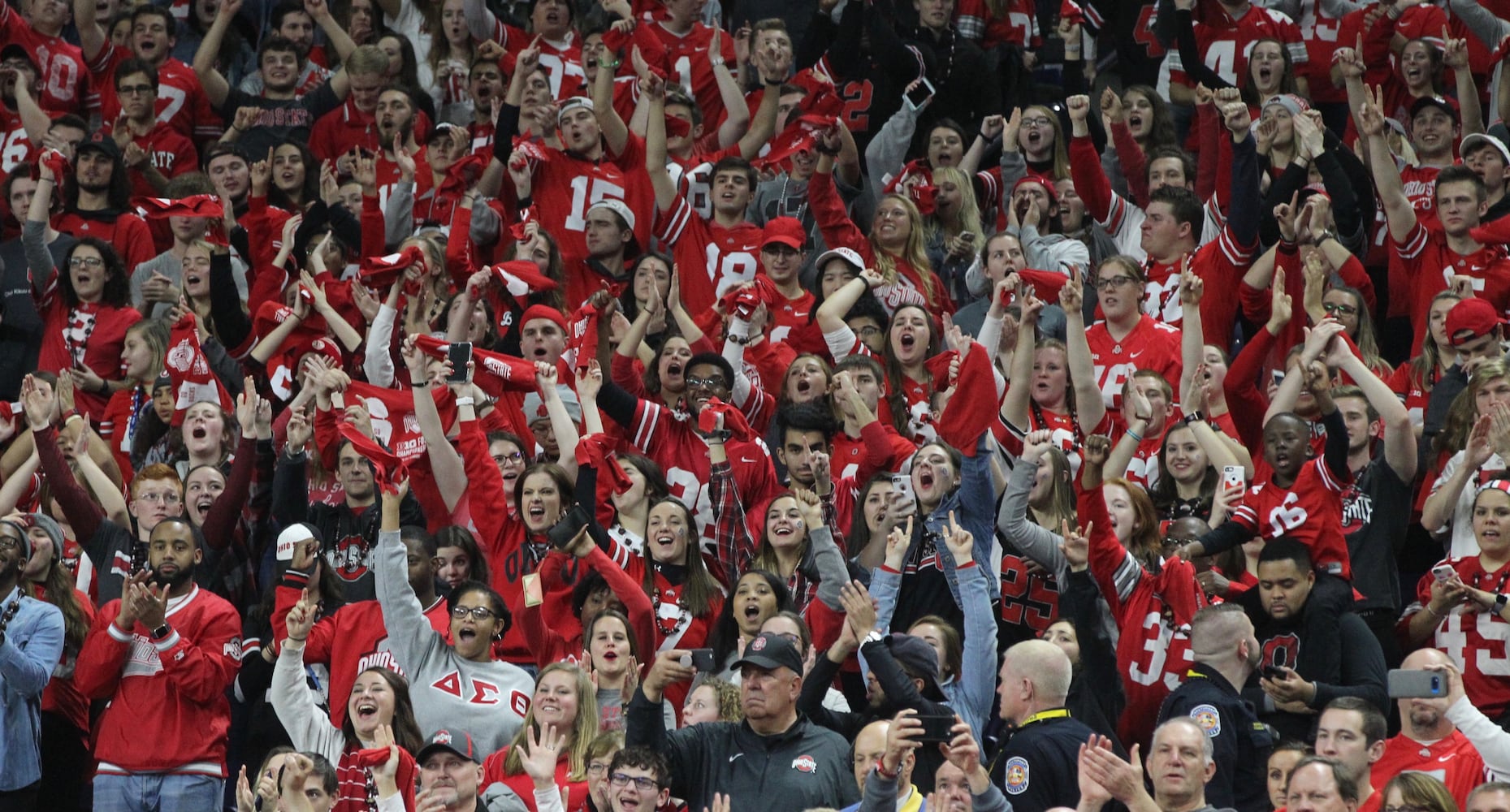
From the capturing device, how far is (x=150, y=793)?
353 inches

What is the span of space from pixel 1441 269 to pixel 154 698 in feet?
20.7

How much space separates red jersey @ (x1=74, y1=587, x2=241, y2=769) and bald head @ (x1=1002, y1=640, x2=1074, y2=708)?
11.1 ft

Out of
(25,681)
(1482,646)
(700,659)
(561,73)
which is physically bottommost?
(25,681)

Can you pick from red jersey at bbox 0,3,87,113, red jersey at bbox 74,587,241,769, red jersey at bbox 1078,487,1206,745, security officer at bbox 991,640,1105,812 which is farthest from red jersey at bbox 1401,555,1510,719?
red jersey at bbox 0,3,87,113

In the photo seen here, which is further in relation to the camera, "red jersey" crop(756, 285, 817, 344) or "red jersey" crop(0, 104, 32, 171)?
"red jersey" crop(0, 104, 32, 171)

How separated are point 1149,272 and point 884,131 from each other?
2.00 m

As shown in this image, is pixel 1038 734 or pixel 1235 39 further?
pixel 1235 39

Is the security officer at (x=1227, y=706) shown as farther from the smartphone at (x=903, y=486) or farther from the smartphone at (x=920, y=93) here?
the smartphone at (x=920, y=93)

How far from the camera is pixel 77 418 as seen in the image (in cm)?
1038

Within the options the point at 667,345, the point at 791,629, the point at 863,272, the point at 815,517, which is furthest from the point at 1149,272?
the point at 791,629

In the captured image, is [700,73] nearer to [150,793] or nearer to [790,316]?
[790,316]

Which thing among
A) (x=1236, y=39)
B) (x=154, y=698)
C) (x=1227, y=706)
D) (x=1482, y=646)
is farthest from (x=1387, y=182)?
(x=154, y=698)

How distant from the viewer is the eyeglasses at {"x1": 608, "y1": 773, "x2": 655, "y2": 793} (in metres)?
7.06

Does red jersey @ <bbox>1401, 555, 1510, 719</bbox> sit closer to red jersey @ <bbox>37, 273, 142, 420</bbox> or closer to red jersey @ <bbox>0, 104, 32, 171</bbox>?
red jersey @ <bbox>37, 273, 142, 420</bbox>
